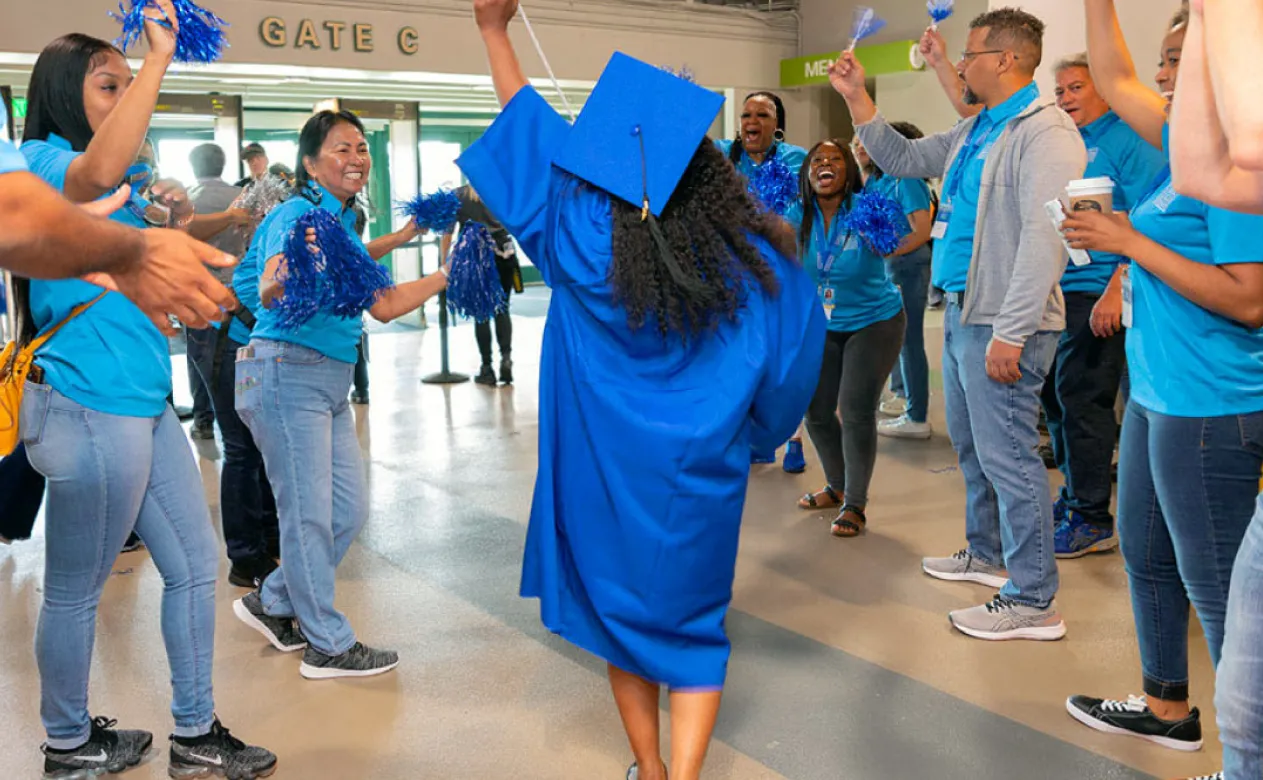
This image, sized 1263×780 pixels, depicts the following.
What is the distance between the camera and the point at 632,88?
2.20m

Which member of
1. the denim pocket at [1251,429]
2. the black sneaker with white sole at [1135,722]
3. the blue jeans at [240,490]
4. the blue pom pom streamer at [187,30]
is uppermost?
the blue pom pom streamer at [187,30]

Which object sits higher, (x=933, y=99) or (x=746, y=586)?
(x=933, y=99)

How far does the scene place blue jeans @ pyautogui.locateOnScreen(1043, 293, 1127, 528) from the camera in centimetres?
436

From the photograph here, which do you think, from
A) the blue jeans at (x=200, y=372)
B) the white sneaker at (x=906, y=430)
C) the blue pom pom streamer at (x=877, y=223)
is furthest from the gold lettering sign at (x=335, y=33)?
the blue pom pom streamer at (x=877, y=223)

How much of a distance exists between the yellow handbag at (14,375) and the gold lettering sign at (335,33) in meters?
8.53

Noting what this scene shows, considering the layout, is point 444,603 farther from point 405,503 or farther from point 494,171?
point 494,171

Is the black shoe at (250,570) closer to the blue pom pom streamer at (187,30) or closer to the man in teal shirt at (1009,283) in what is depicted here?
the blue pom pom streamer at (187,30)

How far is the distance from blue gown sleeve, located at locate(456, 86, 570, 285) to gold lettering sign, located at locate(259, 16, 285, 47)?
8.60 m

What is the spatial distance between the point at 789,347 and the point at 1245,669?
101 centimetres

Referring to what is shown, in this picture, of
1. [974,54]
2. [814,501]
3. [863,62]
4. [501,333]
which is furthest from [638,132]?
[863,62]

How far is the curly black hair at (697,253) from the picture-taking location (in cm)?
215

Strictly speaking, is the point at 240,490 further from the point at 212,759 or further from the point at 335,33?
the point at 335,33

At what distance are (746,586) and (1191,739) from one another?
1.61 metres

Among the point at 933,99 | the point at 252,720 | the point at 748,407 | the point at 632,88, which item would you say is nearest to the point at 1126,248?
the point at 748,407
